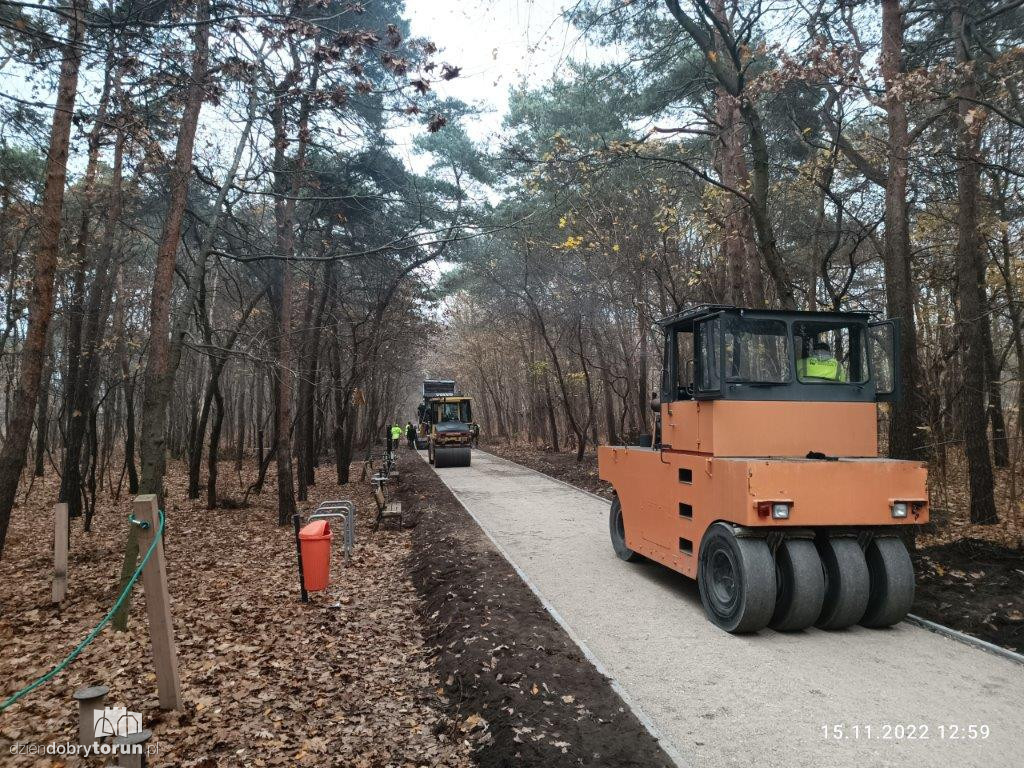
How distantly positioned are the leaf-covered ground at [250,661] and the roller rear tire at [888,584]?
12.8 feet

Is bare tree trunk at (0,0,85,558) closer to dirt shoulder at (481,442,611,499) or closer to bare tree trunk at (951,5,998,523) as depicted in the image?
dirt shoulder at (481,442,611,499)

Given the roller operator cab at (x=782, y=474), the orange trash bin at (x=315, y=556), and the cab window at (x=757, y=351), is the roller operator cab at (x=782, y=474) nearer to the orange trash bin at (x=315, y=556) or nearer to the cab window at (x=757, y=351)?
the cab window at (x=757, y=351)

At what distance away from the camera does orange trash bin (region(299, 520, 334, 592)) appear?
738cm

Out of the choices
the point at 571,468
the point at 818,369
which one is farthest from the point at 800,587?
the point at 571,468

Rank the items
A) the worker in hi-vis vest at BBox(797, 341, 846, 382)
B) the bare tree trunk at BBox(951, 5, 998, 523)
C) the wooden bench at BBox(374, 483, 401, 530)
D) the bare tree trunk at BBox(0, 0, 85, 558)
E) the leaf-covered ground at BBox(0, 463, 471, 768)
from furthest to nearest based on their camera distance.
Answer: the wooden bench at BBox(374, 483, 401, 530), the bare tree trunk at BBox(951, 5, 998, 523), the bare tree trunk at BBox(0, 0, 85, 558), the worker in hi-vis vest at BBox(797, 341, 846, 382), the leaf-covered ground at BBox(0, 463, 471, 768)

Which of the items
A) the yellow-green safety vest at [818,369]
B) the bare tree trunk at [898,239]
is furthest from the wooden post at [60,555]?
the bare tree trunk at [898,239]

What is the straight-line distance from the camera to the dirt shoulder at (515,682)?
12.2 ft

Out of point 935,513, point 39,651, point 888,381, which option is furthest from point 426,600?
point 935,513

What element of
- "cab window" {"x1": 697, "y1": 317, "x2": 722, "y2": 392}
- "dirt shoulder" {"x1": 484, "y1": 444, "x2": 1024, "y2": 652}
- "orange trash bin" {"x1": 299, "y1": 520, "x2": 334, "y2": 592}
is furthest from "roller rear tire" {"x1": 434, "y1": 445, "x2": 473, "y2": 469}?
"cab window" {"x1": 697, "y1": 317, "x2": 722, "y2": 392}

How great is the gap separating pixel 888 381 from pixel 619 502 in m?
3.63

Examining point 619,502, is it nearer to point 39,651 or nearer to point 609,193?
point 39,651

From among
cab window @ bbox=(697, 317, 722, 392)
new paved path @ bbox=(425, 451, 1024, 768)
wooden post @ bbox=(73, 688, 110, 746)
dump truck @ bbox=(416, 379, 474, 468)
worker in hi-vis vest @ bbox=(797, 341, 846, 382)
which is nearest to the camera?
wooden post @ bbox=(73, 688, 110, 746)

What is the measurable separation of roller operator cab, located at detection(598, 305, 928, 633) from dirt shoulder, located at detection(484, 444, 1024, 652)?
726 millimetres

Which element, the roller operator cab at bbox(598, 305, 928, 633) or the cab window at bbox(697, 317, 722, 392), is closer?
the roller operator cab at bbox(598, 305, 928, 633)
